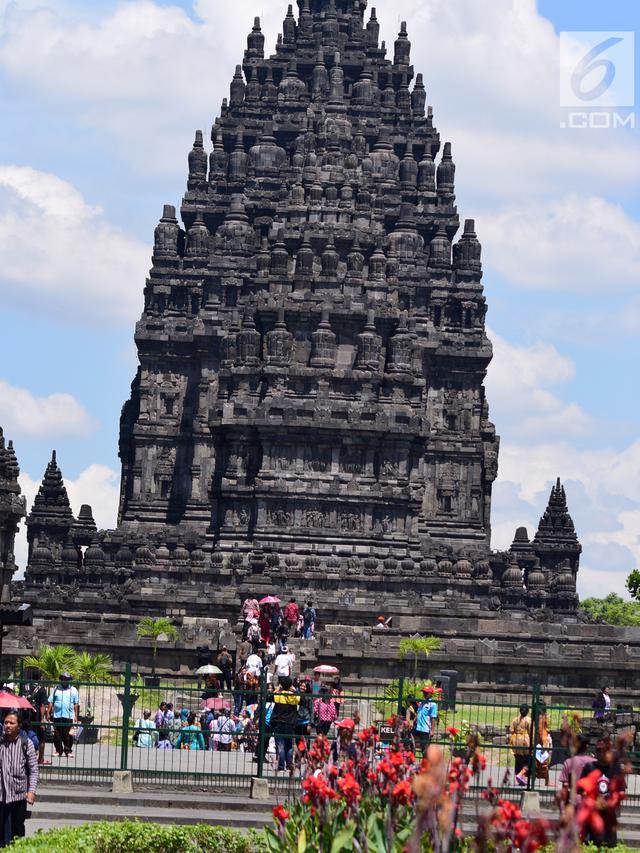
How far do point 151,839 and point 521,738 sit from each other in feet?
40.7

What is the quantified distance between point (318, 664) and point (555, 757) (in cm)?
1580

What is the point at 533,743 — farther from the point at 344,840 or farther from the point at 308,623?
the point at 308,623

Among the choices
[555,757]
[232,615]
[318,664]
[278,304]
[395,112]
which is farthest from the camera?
[395,112]

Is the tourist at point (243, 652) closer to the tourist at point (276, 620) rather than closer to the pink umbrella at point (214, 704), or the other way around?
the tourist at point (276, 620)

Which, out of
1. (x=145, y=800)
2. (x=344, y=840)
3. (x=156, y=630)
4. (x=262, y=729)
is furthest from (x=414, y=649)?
(x=344, y=840)

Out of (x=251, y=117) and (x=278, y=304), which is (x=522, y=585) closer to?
(x=278, y=304)

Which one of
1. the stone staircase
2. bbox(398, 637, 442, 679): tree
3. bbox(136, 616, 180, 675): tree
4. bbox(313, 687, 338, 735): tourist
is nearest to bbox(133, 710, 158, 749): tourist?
bbox(313, 687, 338, 735): tourist

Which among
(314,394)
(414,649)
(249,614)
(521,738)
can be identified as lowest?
(521,738)

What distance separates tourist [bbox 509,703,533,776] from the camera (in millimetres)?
34562

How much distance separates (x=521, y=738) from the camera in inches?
1396

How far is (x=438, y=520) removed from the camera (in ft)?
294

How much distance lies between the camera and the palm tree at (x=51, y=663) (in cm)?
4472

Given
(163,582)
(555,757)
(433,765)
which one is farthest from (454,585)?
(433,765)

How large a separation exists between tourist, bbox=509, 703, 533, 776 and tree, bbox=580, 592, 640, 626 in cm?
8477
